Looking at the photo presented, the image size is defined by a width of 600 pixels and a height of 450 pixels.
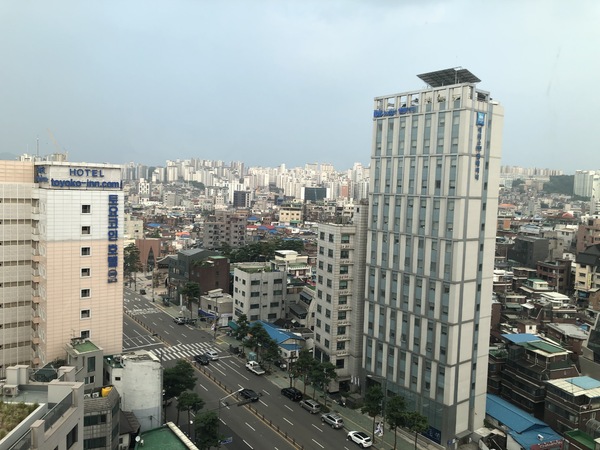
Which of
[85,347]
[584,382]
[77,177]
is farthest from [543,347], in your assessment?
[77,177]

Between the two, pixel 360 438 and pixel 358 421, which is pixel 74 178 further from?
pixel 358 421

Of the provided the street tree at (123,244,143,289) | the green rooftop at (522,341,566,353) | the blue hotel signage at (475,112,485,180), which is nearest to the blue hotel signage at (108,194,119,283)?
the blue hotel signage at (475,112,485,180)

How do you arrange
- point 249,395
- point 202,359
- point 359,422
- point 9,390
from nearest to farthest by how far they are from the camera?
point 9,390 → point 359,422 → point 249,395 → point 202,359

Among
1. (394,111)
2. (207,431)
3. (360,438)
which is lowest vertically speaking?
(360,438)

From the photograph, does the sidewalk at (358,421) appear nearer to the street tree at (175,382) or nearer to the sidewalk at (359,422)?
the sidewalk at (359,422)

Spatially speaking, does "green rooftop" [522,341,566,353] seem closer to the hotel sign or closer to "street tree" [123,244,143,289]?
the hotel sign

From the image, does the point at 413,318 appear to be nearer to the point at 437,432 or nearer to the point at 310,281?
the point at 437,432
